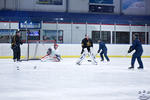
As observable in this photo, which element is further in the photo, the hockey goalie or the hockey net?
the hockey net

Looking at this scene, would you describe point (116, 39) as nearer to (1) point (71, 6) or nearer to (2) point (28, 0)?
(1) point (71, 6)

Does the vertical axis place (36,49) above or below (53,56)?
above

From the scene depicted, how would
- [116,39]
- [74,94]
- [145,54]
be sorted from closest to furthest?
[74,94]
[145,54]
[116,39]

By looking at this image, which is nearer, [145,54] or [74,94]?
[74,94]

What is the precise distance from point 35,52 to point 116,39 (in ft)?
20.7

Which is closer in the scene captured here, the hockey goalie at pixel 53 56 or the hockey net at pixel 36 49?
the hockey goalie at pixel 53 56

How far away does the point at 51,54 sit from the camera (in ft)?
48.2

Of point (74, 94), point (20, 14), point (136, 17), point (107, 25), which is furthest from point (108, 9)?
point (74, 94)

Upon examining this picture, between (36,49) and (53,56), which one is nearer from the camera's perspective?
(53,56)

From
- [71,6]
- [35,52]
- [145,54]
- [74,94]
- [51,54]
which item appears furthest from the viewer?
[71,6]

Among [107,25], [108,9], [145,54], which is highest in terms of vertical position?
[108,9]

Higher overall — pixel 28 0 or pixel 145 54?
pixel 28 0

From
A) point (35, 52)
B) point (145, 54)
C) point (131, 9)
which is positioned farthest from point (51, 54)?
point (131, 9)

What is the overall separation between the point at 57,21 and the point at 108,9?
7.81m
